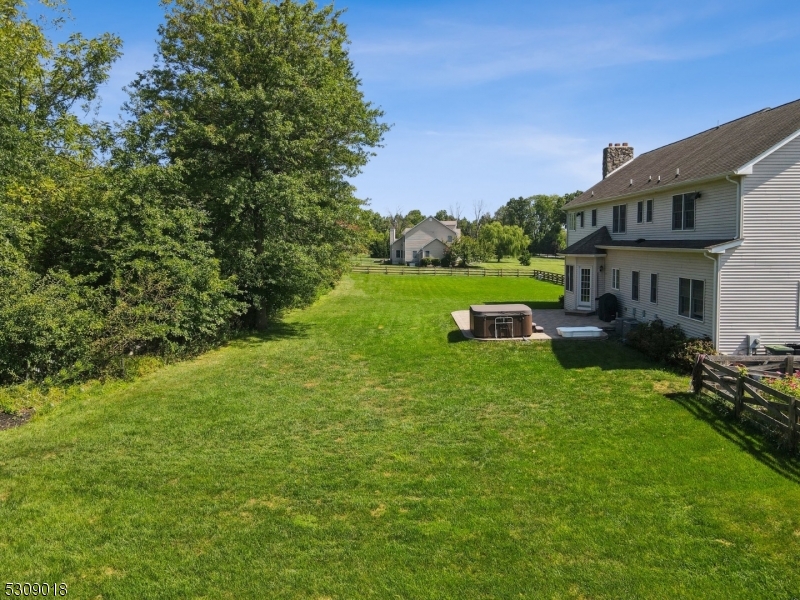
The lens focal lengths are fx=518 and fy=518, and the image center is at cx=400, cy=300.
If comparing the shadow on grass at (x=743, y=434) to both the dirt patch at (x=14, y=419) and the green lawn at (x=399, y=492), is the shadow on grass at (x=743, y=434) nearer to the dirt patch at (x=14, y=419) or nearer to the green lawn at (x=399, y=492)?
the green lawn at (x=399, y=492)

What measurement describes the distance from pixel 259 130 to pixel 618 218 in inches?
624

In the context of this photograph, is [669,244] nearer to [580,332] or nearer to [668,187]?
[668,187]

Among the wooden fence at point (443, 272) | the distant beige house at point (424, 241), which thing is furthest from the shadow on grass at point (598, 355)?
the distant beige house at point (424, 241)

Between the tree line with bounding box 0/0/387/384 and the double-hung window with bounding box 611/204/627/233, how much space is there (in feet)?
37.3

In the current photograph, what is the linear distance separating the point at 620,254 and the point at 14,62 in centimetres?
2319

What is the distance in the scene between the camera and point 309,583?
221 inches

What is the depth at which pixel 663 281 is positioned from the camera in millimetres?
17938

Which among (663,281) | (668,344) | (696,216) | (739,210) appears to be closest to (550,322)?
(663,281)

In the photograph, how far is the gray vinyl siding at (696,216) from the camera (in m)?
15.0

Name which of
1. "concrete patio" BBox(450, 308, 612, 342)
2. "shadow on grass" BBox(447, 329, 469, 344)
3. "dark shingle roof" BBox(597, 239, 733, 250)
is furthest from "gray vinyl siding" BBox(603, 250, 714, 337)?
"shadow on grass" BBox(447, 329, 469, 344)

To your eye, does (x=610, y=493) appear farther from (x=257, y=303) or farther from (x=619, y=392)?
(x=257, y=303)

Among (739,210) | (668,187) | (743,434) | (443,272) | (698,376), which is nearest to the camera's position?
(743,434)

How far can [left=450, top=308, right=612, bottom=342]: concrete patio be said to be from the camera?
63.1 ft

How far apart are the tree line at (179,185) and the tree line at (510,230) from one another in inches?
1379
